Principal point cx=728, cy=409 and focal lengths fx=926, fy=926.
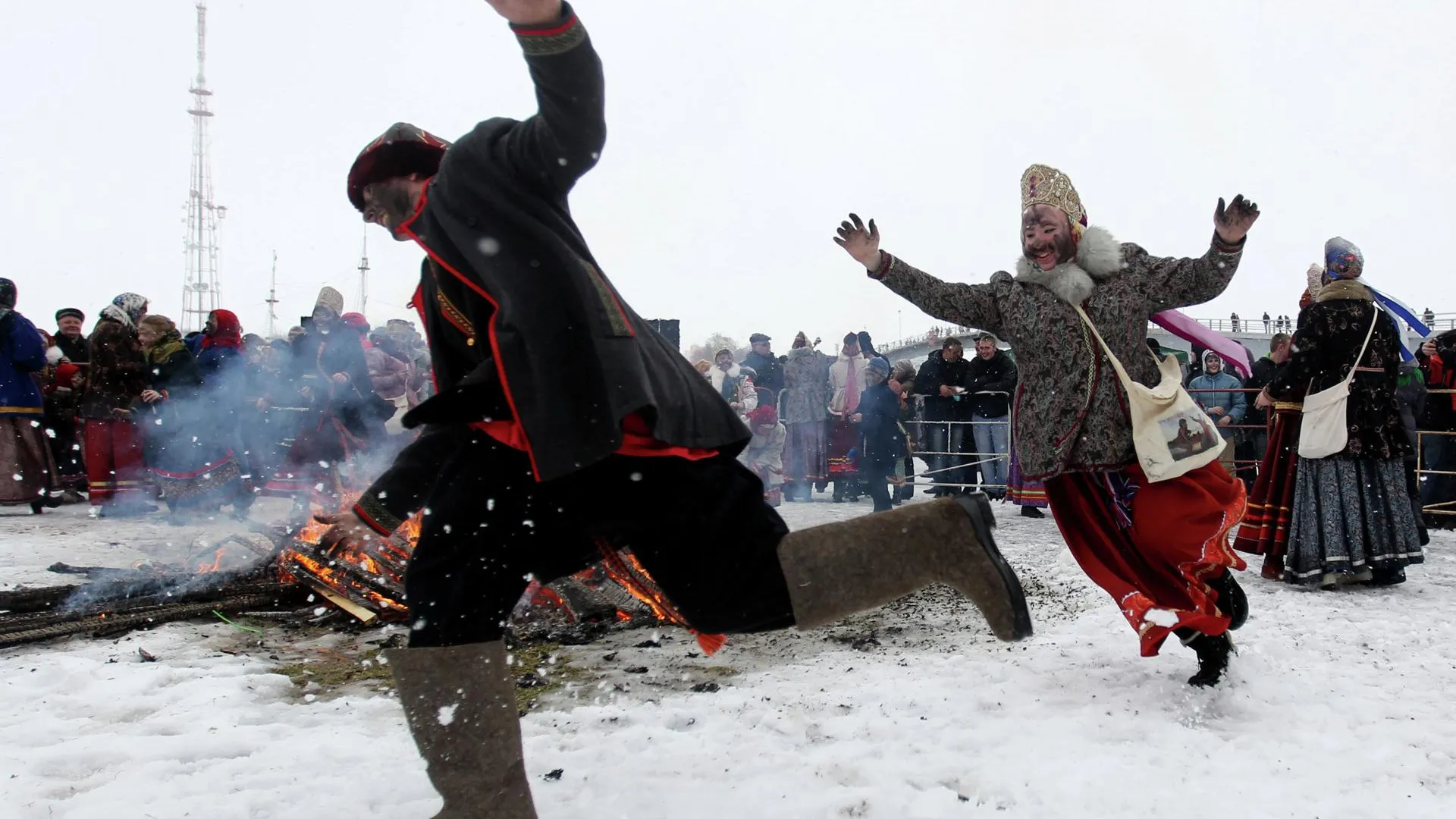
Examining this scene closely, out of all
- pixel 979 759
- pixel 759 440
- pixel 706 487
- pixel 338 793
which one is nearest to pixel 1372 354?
pixel 979 759

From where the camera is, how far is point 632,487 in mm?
2053

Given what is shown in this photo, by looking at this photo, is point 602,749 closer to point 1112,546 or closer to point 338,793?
point 338,793

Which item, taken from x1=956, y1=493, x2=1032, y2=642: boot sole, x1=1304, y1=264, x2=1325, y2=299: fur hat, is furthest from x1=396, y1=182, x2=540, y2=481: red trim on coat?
x1=1304, y1=264, x2=1325, y2=299: fur hat

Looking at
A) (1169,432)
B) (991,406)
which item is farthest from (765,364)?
(1169,432)

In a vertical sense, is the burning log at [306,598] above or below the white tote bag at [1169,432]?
below

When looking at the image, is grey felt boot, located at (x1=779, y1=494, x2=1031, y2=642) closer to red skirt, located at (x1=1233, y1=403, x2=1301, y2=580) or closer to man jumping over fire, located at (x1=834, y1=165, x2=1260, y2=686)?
man jumping over fire, located at (x1=834, y1=165, x2=1260, y2=686)

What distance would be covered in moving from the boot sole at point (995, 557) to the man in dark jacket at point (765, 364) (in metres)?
9.83

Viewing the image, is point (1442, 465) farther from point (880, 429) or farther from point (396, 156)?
point (396, 156)

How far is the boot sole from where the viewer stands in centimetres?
212

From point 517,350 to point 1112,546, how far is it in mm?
2463

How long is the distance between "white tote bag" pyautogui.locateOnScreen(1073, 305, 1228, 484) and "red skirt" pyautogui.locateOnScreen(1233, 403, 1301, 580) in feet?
8.94

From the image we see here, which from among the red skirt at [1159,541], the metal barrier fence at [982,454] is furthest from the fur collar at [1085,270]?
the metal barrier fence at [982,454]

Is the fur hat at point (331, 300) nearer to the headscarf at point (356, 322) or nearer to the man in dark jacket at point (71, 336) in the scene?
the headscarf at point (356, 322)

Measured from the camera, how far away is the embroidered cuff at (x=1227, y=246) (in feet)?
11.2
